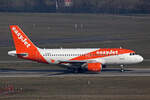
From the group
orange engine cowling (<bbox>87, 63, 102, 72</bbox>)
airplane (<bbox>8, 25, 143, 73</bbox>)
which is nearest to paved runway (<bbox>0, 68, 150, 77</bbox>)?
orange engine cowling (<bbox>87, 63, 102, 72</bbox>)

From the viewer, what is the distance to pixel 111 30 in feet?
515

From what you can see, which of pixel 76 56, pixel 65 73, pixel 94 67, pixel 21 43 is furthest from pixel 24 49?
pixel 94 67

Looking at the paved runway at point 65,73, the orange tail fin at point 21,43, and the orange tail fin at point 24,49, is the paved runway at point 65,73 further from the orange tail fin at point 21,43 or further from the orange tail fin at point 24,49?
the orange tail fin at point 21,43

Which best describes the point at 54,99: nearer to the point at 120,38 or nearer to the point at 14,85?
the point at 14,85

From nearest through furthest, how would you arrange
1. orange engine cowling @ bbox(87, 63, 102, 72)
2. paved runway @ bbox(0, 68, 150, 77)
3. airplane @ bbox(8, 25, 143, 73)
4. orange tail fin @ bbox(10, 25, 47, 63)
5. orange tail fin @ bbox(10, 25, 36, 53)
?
paved runway @ bbox(0, 68, 150, 77)
orange engine cowling @ bbox(87, 63, 102, 72)
airplane @ bbox(8, 25, 143, 73)
orange tail fin @ bbox(10, 25, 47, 63)
orange tail fin @ bbox(10, 25, 36, 53)

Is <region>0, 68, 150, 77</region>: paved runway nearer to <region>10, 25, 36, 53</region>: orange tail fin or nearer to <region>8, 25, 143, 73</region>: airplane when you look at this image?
<region>8, 25, 143, 73</region>: airplane

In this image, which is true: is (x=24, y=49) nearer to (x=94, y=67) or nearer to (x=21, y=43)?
(x=21, y=43)

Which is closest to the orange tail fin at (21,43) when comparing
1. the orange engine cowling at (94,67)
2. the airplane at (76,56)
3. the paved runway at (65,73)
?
the airplane at (76,56)

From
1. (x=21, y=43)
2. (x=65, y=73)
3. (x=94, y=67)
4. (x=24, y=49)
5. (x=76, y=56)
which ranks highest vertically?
(x=21, y=43)

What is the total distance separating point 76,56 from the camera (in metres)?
67.8

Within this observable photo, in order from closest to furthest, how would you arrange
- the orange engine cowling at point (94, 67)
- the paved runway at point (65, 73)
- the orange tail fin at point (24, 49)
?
the paved runway at point (65, 73) < the orange engine cowling at point (94, 67) < the orange tail fin at point (24, 49)

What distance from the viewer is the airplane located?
67.4 metres

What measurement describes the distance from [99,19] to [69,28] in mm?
34040

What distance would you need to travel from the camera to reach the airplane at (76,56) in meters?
67.4
